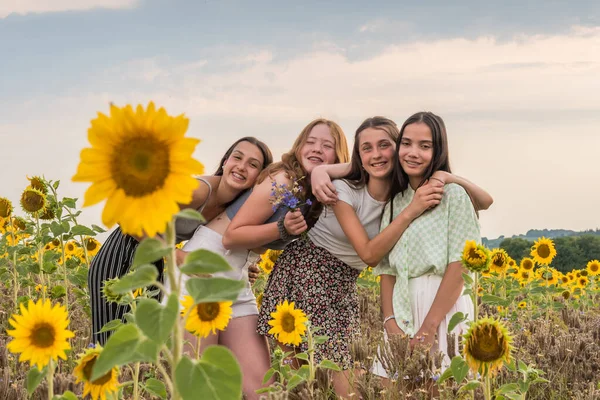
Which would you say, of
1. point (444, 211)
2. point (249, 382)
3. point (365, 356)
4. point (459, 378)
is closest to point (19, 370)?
point (249, 382)

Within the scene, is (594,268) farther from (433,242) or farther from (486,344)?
(486,344)

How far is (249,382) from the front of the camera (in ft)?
14.3

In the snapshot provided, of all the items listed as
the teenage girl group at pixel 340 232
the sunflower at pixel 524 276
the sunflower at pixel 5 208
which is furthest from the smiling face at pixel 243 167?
the sunflower at pixel 524 276

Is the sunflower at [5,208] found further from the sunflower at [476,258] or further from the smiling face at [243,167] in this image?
the sunflower at [476,258]

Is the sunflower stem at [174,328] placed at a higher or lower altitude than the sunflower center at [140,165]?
lower

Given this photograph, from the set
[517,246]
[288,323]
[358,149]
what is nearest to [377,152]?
[358,149]

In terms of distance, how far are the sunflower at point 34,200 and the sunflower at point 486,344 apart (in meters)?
3.10

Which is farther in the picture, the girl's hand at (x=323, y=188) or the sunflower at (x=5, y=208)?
the sunflower at (x=5, y=208)

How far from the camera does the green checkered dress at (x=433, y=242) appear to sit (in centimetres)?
376

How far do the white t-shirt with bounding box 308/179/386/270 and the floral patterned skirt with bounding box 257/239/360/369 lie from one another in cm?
7

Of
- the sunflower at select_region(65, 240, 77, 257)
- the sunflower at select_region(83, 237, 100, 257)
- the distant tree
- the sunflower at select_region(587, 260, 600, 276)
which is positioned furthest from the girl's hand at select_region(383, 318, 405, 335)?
the distant tree

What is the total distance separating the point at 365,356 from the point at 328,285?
0.83 meters

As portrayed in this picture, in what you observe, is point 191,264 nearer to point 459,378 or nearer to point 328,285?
point 459,378

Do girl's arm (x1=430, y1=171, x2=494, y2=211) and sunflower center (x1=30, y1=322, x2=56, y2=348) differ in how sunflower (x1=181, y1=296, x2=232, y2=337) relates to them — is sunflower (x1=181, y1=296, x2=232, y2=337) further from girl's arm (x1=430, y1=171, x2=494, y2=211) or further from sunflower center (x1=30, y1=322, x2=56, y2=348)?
girl's arm (x1=430, y1=171, x2=494, y2=211)
